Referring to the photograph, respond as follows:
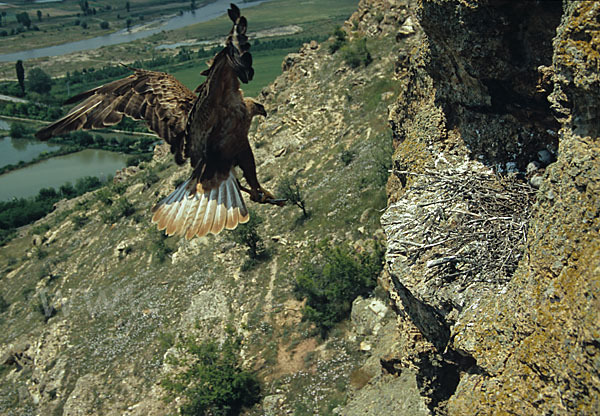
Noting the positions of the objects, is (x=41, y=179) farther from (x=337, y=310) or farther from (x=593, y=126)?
(x=593, y=126)

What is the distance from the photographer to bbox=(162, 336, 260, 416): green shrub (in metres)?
18.4

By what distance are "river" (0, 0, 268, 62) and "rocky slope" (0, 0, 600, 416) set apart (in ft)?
432

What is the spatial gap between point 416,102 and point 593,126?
3.72 metres

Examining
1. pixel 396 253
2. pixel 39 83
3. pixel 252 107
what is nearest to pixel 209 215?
pixel 252 107

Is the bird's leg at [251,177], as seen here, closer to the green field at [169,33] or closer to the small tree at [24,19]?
the green field at [169,33]

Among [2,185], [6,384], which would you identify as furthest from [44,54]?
[6,384]

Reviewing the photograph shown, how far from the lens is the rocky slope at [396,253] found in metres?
4.04

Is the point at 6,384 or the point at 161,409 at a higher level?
the point at 161,409

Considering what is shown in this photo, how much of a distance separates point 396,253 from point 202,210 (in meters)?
2.50

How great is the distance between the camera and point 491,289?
4.99 metres

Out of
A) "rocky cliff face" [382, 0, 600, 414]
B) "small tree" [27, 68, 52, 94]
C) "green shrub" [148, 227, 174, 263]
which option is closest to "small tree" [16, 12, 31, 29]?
"small tree" [27, 68, 52, 94]

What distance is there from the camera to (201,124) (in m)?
6.45

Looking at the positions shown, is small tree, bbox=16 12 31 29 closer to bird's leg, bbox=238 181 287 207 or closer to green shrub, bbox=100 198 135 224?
green shrub, bbox=100 198 135 224

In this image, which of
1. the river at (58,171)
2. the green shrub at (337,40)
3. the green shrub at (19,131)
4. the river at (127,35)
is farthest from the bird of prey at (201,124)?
the river at (127,35)
